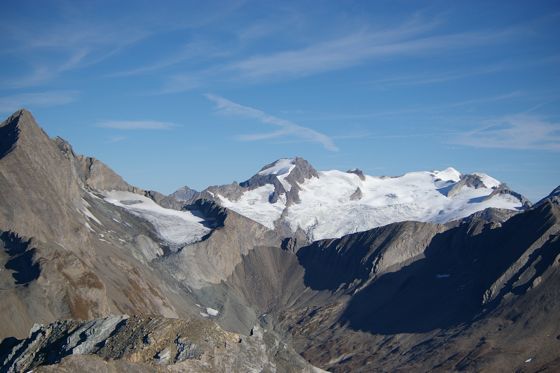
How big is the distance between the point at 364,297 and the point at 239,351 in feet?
402

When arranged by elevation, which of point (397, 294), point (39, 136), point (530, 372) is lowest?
point (530, 372)

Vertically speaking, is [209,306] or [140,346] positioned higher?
[140,346]

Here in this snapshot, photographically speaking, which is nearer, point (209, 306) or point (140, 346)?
point (140, 346)

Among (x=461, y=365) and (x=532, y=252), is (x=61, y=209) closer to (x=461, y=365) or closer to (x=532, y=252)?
(x=461, y=365)

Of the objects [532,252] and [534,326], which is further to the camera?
[532,252]

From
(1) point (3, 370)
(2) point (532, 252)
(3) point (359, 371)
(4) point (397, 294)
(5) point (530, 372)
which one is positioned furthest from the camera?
(4) point (397, 294)

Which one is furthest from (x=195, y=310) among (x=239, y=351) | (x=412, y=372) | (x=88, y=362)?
(x=88, y=362)

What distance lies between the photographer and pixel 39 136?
178 metres

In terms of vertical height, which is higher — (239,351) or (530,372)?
(239,351)

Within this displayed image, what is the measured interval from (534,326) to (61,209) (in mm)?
93968

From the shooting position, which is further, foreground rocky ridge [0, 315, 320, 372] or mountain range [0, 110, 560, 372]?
mountain range [0, 110, 560, 372]

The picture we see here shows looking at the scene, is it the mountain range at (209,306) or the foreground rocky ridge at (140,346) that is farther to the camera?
the mountain range at (209,306)

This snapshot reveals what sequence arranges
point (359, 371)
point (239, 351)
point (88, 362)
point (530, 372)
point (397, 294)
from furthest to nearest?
point (397, 294), point (359, 371), point (530, 372), point (239, 351), point (88, 362)

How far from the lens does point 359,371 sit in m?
157
